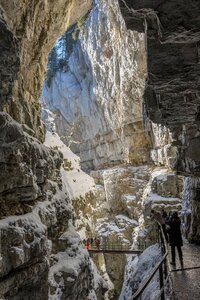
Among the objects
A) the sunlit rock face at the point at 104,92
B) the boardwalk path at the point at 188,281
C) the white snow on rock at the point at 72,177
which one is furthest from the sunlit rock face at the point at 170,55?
the sunlit rock face at the point at 104,92

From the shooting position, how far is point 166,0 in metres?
2.91

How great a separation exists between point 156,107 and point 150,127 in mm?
24189

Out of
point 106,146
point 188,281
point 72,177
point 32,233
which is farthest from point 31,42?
point 106,146

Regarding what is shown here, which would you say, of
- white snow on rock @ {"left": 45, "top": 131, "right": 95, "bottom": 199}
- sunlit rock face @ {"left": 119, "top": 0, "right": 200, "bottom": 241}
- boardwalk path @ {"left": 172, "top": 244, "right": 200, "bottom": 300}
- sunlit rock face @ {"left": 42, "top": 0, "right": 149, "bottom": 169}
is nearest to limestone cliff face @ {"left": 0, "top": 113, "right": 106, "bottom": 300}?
boardwalk path @ {"left": 172, "top": 244, "right": 200, "bottom": 300}

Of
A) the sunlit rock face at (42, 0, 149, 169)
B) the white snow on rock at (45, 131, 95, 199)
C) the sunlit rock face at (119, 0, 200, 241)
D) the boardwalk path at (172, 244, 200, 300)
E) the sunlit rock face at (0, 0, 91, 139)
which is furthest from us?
the sunlit rock face at (42, 0, 149, 169)

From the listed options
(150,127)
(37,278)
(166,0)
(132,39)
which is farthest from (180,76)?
(150,127)

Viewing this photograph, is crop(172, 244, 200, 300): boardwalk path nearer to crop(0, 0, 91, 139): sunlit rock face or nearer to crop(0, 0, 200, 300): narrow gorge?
crop(0, 0, 200, 300): narrow gorge

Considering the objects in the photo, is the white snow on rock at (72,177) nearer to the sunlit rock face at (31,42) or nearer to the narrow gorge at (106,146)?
the narrow gorge at (106,146)

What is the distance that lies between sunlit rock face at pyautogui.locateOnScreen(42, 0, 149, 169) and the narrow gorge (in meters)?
0.15

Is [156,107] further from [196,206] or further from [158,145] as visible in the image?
[158,145]

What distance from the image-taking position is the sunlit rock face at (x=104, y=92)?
87.9ft

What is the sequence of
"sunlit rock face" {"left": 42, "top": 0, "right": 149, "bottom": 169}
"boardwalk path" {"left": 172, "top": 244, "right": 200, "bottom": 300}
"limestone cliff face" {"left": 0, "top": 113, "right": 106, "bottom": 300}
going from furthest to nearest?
"sunlit rock face" {"left": 42, "top": 0, "right": 149, "bottom": 169}, "limestone cliff face" {"left": 0, "top": 113, "right": 106, "bottom": 300}, "boardwalk path" {"left": 172, "top": 244, "right": 200, "bottom": 300}

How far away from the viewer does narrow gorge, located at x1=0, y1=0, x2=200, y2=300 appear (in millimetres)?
4426

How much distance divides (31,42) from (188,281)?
11392mm
